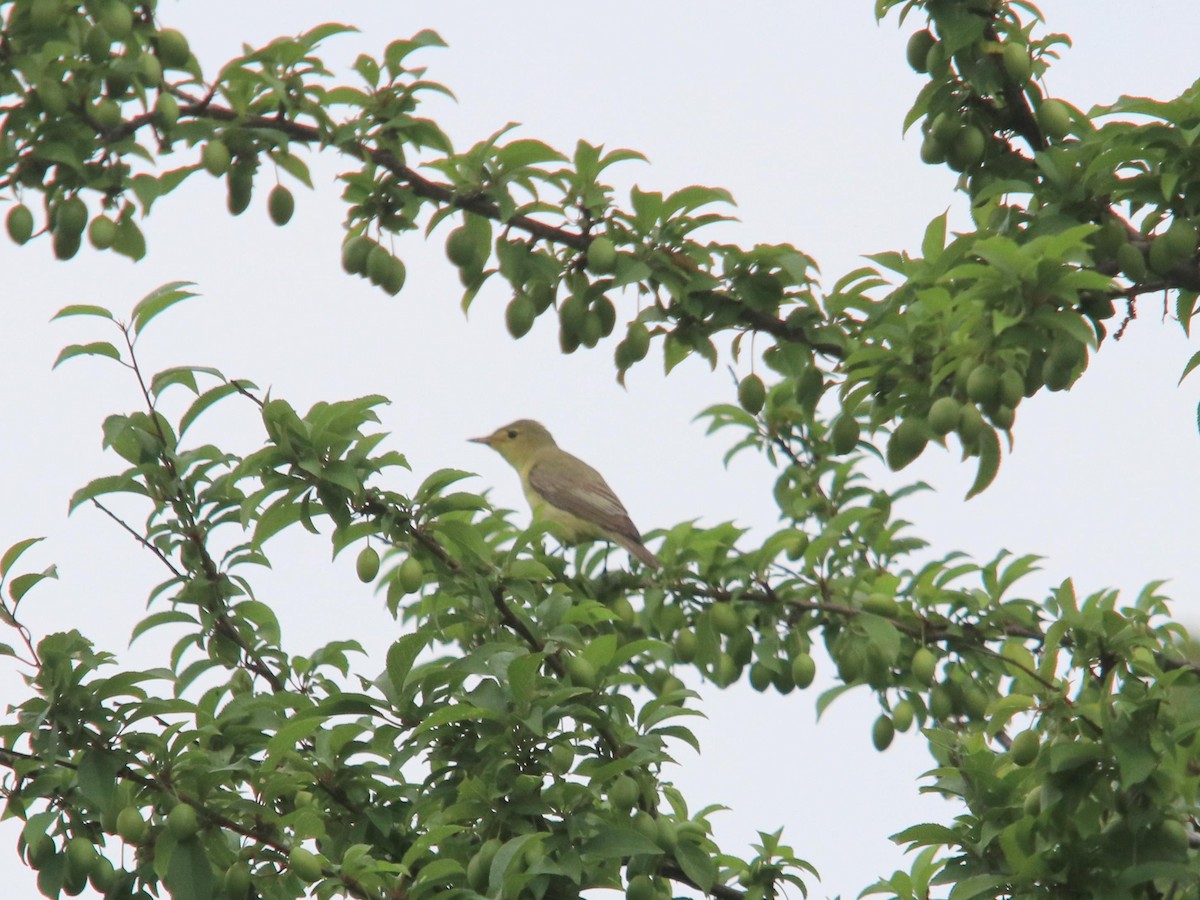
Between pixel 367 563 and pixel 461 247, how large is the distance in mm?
941

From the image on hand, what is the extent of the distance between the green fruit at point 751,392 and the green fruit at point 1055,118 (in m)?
1.12

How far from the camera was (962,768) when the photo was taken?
3.97m

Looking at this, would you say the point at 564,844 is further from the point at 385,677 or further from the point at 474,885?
the point at 385,677

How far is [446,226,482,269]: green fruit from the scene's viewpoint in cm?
413

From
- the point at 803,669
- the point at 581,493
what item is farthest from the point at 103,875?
the point at 581,493

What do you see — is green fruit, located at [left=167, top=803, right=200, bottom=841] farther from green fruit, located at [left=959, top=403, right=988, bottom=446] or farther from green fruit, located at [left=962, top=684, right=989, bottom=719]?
green fruit, located at [left=962, top=684, right=989, bottom=719]

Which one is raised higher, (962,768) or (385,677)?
(385,677)

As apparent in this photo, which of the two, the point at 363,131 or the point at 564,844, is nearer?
the point at 564,844

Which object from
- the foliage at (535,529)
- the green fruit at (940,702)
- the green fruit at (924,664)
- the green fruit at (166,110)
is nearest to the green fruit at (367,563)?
the foliage at (535,529)

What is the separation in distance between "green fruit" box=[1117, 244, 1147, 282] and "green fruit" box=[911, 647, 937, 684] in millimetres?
1694

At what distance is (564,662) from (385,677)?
489 millimetres

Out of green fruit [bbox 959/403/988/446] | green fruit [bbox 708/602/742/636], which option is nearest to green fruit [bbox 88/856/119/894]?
green fruit [bbox 708/602/742/636]

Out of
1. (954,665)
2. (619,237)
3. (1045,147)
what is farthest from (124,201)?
(954,665)

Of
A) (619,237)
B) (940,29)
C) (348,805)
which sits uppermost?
(940,29)
